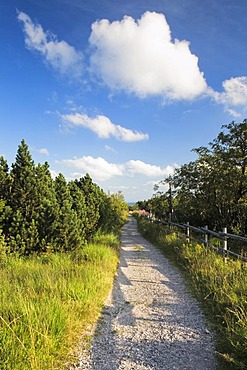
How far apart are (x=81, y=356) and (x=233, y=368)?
6.16 ft

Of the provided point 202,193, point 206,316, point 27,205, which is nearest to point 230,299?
point 206,316

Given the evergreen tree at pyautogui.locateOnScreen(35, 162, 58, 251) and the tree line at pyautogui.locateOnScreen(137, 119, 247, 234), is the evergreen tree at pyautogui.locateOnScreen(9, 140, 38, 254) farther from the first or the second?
the tree line at pyautogui.locateOnScreen(137, 119, 247, 234)

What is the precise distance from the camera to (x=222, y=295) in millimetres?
5422

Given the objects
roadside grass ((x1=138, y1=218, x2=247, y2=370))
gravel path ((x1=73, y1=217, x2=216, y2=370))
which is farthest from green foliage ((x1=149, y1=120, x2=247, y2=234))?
gravel path ((x1=73, y1=217, x2=216, y2=370))

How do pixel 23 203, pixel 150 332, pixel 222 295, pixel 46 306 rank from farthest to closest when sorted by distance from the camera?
pixel 23 203
pixel 222 295
pixel 150 332
pixel 46 306

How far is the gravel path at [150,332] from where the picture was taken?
3740mm

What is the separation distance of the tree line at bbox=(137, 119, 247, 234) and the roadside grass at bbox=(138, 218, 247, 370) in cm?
416

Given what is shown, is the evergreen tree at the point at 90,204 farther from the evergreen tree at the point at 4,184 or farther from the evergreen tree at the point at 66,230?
the evergreen tree at the point at 4,184

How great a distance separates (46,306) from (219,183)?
10.7 meters

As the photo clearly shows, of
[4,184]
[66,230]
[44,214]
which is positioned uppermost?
[4,184]

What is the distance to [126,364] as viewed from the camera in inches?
145

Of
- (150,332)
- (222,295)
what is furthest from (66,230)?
(222,295)

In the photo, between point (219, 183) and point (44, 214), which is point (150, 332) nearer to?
point (44, 214)

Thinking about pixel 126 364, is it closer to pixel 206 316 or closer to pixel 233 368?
pixel 233 368
